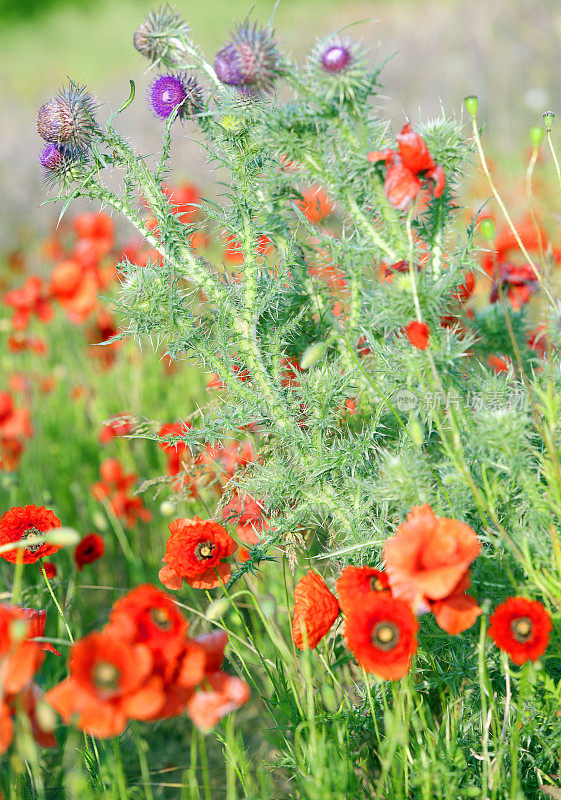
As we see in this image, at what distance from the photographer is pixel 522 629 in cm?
85

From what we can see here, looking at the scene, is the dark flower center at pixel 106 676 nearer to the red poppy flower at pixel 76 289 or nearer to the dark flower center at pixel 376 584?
the dark flower center at pixel 376 584

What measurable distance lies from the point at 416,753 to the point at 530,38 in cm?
634

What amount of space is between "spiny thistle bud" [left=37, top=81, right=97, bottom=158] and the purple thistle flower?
377 millimetres

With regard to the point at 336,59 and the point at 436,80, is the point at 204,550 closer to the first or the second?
the point at 336,59

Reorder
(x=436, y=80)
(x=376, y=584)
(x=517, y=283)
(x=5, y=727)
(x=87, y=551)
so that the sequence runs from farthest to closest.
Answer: (x=436, y=80)
(x=517, y=283)
(x=87, y=551)
(x=376, y=584)
(x=5, y=727)

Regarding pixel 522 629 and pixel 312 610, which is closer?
pixel 522 629

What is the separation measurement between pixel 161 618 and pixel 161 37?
0.91m

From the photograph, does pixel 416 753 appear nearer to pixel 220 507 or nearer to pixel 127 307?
pixel 220 507

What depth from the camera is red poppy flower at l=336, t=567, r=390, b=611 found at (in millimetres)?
887

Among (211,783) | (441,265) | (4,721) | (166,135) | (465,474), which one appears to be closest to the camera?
(4,721)

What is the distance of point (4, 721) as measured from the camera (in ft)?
2.27

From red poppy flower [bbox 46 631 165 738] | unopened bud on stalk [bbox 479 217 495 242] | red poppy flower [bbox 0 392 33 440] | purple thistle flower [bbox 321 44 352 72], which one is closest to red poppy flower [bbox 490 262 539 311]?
unopened bud on stalk [bbox 479 217 495 242]

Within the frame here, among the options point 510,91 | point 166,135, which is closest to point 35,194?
point 510,91

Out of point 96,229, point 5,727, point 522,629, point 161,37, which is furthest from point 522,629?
point 96,229
